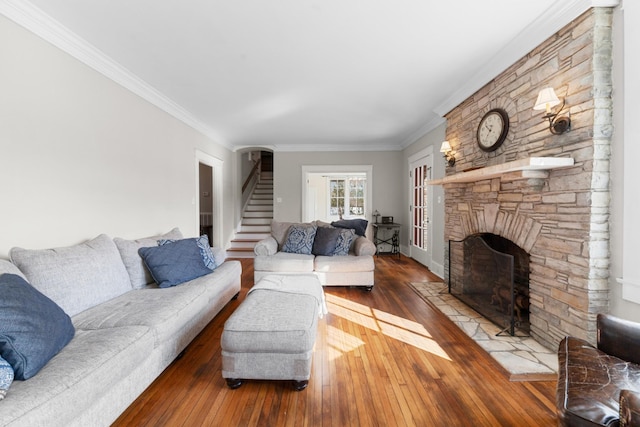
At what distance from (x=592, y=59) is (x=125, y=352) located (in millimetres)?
3382

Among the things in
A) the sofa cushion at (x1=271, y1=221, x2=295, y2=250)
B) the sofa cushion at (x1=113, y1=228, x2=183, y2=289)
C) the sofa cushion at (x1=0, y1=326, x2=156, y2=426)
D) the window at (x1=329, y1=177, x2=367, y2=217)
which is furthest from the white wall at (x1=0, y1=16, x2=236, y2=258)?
the window at (x1=329, y1=177, x2=367, y2=217)

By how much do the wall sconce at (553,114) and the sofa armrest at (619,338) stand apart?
4.42 feet

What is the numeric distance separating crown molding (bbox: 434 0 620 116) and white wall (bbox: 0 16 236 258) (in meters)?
3.74

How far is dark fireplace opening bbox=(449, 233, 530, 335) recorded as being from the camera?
2.65 meters

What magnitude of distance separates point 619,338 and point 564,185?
1159 mm

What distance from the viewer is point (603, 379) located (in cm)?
120

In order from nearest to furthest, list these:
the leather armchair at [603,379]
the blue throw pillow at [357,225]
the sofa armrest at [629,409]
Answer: the sofa armrest at [629,409] → the leather armchair at [603,379] → the blue throw pillow at [357,225]

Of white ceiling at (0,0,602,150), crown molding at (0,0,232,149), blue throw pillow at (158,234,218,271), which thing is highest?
white ceiling at (0,0,602,150)

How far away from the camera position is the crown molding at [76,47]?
77.4 inches

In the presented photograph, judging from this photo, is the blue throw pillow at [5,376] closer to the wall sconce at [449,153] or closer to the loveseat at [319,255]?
the loveseat at [319,255]

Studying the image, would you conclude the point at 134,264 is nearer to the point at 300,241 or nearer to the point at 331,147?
the point at 300,241

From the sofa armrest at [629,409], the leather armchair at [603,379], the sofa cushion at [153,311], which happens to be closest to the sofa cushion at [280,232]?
the sofa cushion at [153,311]

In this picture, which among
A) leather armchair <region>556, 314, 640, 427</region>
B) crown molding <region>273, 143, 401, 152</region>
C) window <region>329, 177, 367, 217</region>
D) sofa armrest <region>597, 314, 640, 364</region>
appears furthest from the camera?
window <region>329, 177, 367, 217</region>

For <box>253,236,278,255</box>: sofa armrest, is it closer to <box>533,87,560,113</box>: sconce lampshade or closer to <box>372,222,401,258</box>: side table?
<box>372,222,401,258</box>: side table
